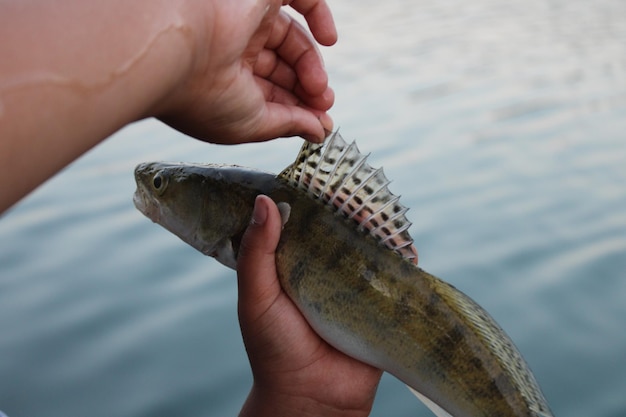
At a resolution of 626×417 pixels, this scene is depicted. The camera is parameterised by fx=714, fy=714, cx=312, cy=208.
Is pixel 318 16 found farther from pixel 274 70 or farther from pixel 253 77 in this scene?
pixel 253 77

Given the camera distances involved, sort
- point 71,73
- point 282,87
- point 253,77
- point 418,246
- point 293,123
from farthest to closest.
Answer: point 418,246 → point 282,87 → point 293,123 → point 253,77 → point 71,73

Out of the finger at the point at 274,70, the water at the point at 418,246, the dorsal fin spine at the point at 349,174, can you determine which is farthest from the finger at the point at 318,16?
the water at the point at 418,246

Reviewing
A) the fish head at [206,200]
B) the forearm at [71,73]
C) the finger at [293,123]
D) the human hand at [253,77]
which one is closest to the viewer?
the forearm at [71,73]

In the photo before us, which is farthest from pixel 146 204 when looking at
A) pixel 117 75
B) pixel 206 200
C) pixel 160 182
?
pixel 117 75

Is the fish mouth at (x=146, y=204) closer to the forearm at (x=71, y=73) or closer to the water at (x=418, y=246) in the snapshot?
the forearm at (x=71, y=73)

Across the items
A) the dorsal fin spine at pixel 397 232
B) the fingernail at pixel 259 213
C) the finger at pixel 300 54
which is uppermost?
the finger at pixel 300 54

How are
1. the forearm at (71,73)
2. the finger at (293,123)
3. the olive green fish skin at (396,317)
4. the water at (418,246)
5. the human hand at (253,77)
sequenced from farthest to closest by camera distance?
the water at (418,246)
the finger at (293,123)
the olive green fish skin at (396,317)
the human hand at (253,77)
the forearm at (71,73)

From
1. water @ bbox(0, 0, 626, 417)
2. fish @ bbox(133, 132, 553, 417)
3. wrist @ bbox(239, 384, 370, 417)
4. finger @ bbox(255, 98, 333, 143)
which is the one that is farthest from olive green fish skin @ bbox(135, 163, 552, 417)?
water @ bbox(0, 0, 626, 417)
